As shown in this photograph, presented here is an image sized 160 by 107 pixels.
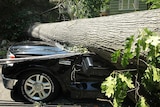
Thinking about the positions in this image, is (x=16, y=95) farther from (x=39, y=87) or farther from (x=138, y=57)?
(x=138, y=57)

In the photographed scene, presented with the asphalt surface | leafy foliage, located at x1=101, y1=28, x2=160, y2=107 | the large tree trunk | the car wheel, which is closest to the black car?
the car wheel

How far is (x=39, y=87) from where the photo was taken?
15.9 feet

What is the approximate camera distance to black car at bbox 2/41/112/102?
4629 millimetres

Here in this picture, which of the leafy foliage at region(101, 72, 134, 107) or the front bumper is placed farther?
the front bumper

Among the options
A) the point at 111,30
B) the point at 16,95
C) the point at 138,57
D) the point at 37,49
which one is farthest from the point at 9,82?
the point at 138,57

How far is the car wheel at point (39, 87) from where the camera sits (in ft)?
15.8

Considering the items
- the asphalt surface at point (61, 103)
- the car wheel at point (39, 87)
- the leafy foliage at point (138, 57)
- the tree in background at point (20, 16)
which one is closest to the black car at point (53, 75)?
the car wheel at point (39, 87)

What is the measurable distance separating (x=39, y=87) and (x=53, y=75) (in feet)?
1.19

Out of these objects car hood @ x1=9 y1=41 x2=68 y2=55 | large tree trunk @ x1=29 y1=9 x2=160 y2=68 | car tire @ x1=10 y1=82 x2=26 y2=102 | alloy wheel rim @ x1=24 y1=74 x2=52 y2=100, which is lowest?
car tire @ x1=10 y1=82 x2=26 y2=102

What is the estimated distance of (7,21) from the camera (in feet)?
41.4

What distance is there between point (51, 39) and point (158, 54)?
493cm

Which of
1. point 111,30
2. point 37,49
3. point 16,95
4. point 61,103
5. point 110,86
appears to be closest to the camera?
point 110,86

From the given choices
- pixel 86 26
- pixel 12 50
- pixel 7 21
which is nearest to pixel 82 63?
pixel 86 26

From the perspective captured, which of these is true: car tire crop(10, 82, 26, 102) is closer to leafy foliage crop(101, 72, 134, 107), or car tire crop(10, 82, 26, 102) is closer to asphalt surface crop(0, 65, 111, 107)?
asphalt surface crop(0, 65, 111, 107)
